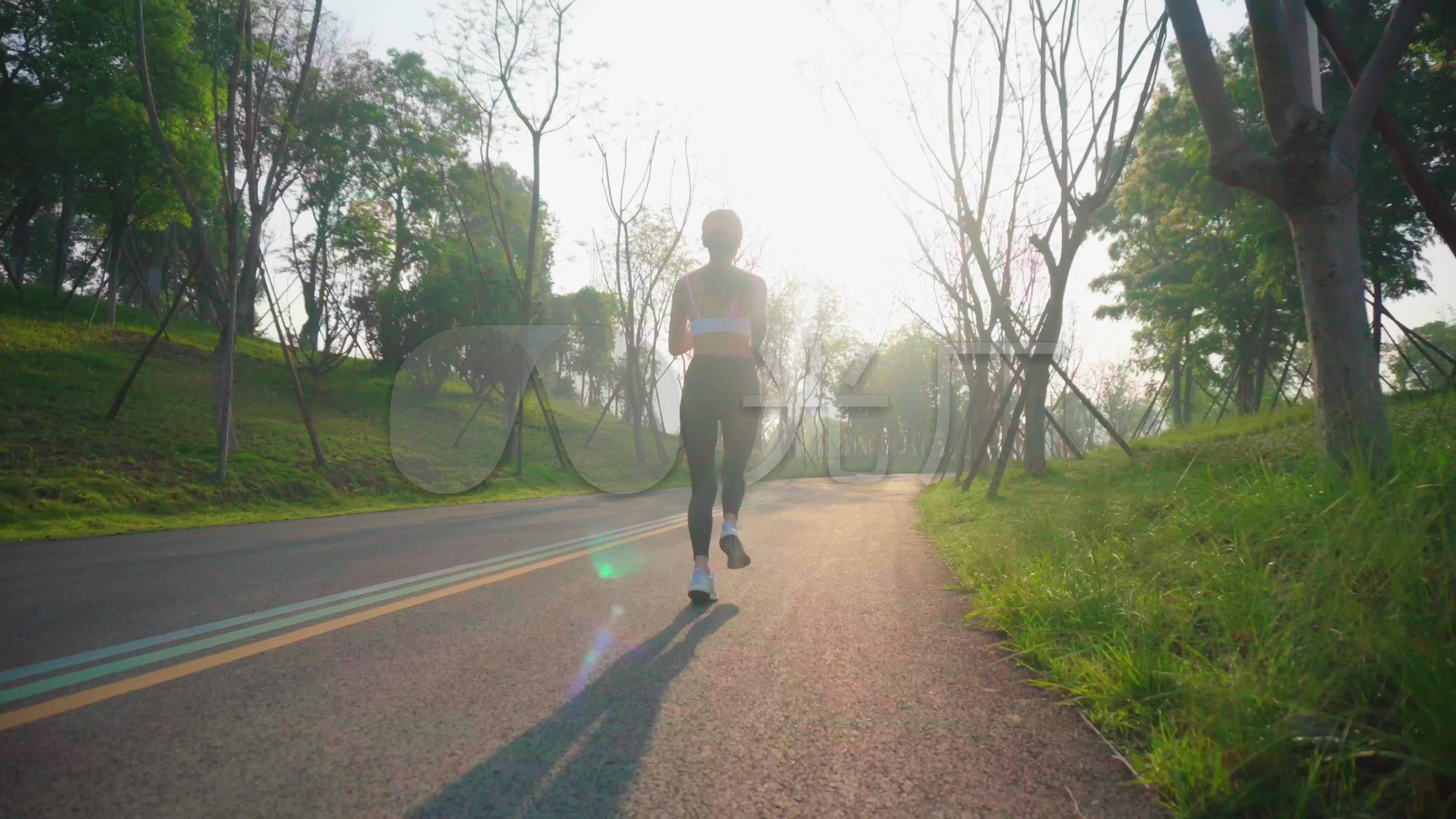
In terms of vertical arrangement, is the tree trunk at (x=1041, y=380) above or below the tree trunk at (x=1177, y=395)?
below

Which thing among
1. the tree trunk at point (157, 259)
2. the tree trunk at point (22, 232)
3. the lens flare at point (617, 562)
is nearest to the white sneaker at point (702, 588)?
the lens flare at point (617, 562)

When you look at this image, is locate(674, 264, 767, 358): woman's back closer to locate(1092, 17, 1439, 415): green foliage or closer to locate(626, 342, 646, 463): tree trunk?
locate(1092, 17, 1439, 415): green foliage

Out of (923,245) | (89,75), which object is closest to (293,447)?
(89,75)

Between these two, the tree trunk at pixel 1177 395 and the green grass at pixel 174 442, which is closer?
the green grass at pixel 174 442

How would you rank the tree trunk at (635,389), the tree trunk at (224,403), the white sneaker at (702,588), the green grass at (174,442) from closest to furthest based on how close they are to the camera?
the white sneaker at (702,588) → the green grass at (174,442) → the tree trunk at (224,403) → the tree trunk at (635,389)

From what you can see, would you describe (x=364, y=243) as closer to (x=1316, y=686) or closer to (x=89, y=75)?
(x=89, y=75)

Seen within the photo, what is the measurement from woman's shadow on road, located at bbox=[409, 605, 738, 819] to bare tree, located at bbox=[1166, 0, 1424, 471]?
4066mm

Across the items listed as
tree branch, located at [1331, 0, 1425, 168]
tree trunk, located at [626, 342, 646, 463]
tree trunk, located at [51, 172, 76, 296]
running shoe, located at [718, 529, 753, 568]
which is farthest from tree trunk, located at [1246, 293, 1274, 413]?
tree trunk, located at [51, 172, 76, 296]

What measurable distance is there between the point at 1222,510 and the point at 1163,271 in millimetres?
23258

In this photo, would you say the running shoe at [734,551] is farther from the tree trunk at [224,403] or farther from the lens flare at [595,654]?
the tree trunk at [224,403]

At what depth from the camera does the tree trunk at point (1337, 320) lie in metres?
4.02

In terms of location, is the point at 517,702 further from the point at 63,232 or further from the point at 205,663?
the point at 63,232

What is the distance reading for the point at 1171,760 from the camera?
168 cm

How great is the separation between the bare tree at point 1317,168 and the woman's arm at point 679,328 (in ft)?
12.0
